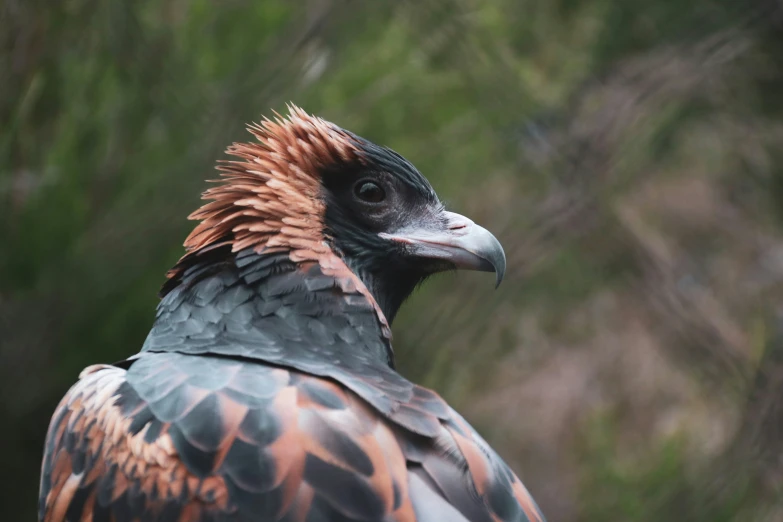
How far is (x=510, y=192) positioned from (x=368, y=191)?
3.36 metres

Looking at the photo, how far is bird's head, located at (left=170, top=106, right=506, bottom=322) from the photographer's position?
2.65 metres

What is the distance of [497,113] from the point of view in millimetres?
4953

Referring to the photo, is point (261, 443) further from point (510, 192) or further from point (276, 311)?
point (510, 192)

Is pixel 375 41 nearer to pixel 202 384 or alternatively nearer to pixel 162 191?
pixel 162 191

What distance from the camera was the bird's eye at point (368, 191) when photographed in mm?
2775

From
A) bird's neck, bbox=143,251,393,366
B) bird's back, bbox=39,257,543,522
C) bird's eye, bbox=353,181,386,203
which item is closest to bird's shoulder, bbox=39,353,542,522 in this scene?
bird's back, bbox=39,257,543,522

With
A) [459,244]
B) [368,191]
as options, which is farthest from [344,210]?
[459,244]

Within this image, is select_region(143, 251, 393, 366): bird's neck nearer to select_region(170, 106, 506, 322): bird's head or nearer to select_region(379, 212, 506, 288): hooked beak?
select_region(170, 106, 506, 322): bird's head

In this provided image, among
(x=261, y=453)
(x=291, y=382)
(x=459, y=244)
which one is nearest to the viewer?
(x=261, y=453)

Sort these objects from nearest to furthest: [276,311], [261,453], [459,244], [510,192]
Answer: [261,453], [276,311], [459,244], [510,192]

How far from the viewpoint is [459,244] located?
273 centimetres

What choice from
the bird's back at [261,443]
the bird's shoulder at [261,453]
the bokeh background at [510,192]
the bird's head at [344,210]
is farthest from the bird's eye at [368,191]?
the bokeh background at [510,192]

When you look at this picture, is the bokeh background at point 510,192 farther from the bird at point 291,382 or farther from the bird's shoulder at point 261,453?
the bird's shoulder at point 261,453

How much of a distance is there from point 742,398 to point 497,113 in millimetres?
2004
